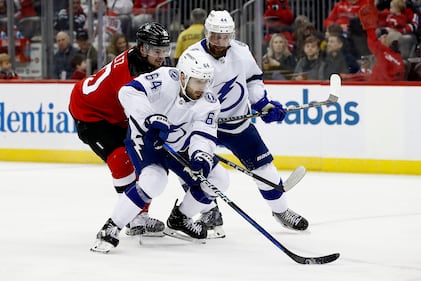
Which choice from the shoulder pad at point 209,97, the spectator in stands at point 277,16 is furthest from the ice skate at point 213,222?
the spectator in stands at point 277,16

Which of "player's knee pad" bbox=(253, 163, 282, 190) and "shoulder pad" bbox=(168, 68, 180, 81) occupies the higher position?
"shoulder pad" bbox=(168, 68, 180, 81)

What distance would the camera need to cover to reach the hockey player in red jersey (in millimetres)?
5082

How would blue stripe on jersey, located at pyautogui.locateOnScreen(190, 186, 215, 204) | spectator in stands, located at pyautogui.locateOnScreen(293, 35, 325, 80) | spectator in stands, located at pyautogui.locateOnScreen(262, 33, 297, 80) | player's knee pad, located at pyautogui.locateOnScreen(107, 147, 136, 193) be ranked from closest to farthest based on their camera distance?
1. blue stripe on jersey, located at pyautogui.locateOnScreen(190, 186, 215, 204)
2. player's knee pad, located at pyautogui.locateOnScreen(107, 147, 136, 193)
3. spectator in stands, located at pyautogui.locateOnScreen(293, 35, 325, 80)
4. spectator in stands, located at pyautogui.locateOnScreen(262, 33, 297, 80)

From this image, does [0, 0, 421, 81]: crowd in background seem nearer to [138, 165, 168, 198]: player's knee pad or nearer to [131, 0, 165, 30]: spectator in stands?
[131, 0, 165, 30]: spectator in stands

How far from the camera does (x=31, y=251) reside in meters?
4.75

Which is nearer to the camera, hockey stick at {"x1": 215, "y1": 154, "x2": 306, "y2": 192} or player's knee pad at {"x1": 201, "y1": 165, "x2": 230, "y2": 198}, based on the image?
player's knee pad at {"x1": 201, "y1": 165, "x2": 230, "y2": 198}

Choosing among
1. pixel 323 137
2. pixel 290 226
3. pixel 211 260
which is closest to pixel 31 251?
pixel 211 260

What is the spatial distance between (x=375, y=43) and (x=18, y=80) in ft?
10.4

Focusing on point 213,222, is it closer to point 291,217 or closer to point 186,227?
point 186,227

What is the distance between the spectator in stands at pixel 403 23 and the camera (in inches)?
326

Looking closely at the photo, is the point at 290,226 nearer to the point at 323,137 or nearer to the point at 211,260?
the point at 211,260

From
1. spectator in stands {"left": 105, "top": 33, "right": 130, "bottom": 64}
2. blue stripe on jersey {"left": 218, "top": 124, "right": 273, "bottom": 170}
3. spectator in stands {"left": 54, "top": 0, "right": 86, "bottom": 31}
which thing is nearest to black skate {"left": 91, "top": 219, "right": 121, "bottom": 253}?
blue stripe on jersey {"left": 218, "top": 124, "right": 273, "bottom": 170}

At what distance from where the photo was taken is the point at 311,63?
28.3 feet

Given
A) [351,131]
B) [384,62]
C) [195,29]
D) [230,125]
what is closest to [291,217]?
[230,125]
